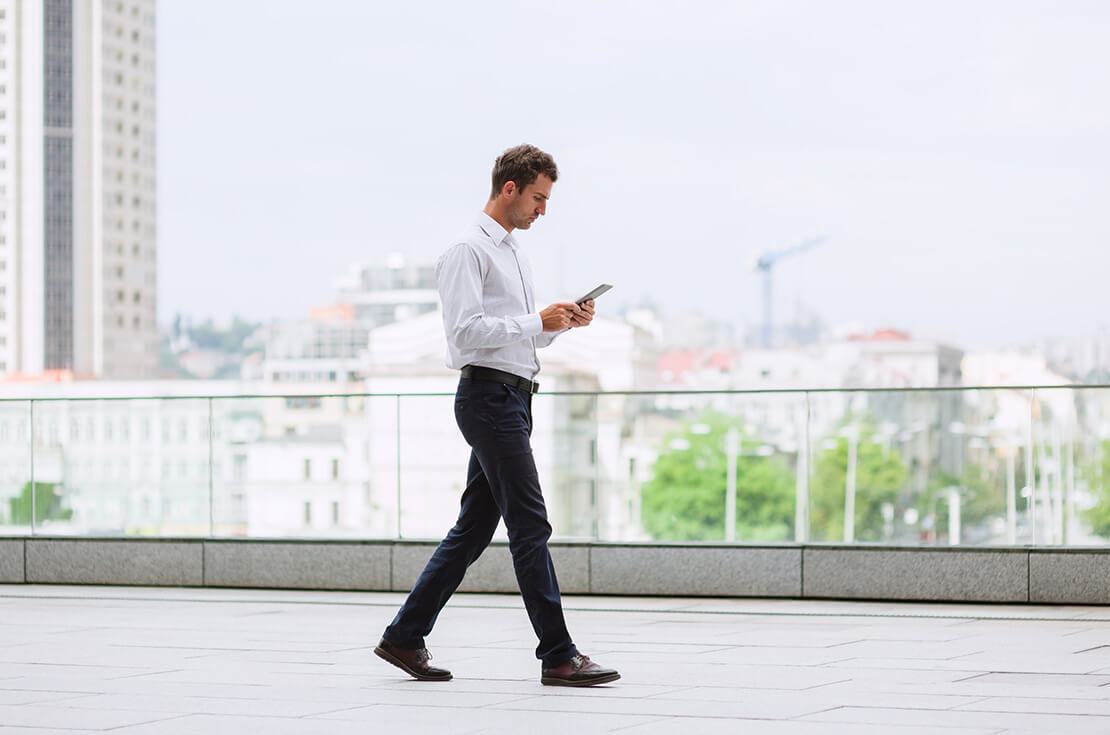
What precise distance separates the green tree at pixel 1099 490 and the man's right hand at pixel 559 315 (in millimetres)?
3673

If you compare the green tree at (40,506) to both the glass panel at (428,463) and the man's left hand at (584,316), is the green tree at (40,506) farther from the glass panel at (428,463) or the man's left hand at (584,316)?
the man's left hand at (584,316)

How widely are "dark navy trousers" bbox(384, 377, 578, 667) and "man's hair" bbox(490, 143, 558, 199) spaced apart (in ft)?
1.95

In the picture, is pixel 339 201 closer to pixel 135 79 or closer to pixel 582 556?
pixel 135 79

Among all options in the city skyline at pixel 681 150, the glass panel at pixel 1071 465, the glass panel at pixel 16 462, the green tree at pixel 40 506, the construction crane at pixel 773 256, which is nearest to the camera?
the glass panel at pixel 1071 465

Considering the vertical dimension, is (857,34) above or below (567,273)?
above

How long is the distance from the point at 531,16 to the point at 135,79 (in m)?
38.5

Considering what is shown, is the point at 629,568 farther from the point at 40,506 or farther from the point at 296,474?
the point at 40,506

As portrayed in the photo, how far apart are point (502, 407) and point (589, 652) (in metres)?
1.24

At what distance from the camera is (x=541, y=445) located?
21.8 feet

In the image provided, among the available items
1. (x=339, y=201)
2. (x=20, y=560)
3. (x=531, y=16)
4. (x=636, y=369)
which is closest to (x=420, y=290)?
(x=339, y=201)

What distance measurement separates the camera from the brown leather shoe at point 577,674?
185 inches

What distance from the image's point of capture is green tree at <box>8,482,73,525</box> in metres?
9.49

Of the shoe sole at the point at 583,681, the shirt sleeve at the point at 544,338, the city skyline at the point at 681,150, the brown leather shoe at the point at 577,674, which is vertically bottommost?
the shoe sole at the point at 583,681

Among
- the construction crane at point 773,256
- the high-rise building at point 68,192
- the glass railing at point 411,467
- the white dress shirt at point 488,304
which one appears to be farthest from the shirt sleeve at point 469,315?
the construction crane at point 773,256
